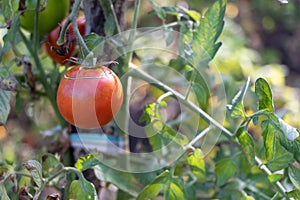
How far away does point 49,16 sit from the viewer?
0.98 m

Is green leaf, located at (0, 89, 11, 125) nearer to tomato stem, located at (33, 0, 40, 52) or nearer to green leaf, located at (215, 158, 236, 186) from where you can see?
tomato stem, located at (33, 0, 40, 52)

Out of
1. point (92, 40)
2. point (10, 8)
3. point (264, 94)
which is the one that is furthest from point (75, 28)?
point (264, 94)

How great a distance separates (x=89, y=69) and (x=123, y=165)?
361mm

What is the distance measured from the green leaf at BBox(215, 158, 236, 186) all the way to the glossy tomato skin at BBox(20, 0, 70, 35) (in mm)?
398

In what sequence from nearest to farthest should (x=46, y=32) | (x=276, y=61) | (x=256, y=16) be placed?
(x=46, y=32)
(x=276, y=61)
(x=256, y=16)

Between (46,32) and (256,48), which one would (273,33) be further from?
(46,32)

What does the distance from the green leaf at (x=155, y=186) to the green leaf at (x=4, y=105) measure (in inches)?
9.8

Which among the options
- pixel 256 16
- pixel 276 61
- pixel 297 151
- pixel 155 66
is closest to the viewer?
pixel 297 151

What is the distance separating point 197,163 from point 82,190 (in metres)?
0.25

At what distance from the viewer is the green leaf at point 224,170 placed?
3.14 feet

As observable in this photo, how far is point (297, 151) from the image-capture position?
2.41 ft

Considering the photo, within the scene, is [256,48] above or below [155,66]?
below

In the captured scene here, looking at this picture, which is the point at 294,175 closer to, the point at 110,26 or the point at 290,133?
the point at 290,133

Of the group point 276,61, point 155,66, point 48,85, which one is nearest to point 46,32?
point 48,85
